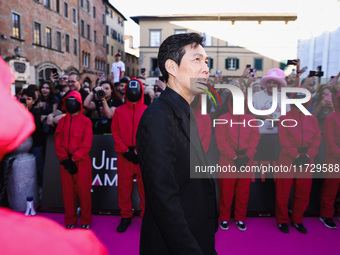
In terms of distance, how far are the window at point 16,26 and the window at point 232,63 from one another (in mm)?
24037

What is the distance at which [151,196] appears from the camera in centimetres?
124

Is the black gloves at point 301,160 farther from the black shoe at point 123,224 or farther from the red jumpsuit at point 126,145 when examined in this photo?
the black shoe at point 123,224

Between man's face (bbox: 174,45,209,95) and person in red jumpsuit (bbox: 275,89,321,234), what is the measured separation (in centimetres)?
286

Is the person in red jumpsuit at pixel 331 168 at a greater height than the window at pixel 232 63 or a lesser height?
lesser

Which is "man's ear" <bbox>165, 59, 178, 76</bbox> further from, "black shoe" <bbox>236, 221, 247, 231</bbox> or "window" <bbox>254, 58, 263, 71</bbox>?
"window" <bbox>254, 58, 263, 71</bbox>

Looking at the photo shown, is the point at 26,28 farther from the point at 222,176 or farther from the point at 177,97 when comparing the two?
the point at 177,97

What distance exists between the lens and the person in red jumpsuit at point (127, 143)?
3.94 metres

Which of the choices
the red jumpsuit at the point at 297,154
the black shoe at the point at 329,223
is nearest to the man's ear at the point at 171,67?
the red jumpsuit at the point at 297,154

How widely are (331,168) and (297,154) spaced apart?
76cm

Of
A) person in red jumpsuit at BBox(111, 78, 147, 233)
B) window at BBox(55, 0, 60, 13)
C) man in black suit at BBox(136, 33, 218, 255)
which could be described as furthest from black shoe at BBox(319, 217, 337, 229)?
window at BBox(55, 0, 60, 13)

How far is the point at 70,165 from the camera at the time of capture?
12.0 feet

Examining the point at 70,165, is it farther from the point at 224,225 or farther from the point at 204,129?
the point at 224,225

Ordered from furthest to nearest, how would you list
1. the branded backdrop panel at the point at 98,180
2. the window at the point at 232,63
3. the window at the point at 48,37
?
the window at the point at 232,63
the window at the point at 48,37
the branded backdrop panel at the point at 98,180

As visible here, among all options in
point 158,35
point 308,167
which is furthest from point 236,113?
point 158,35
